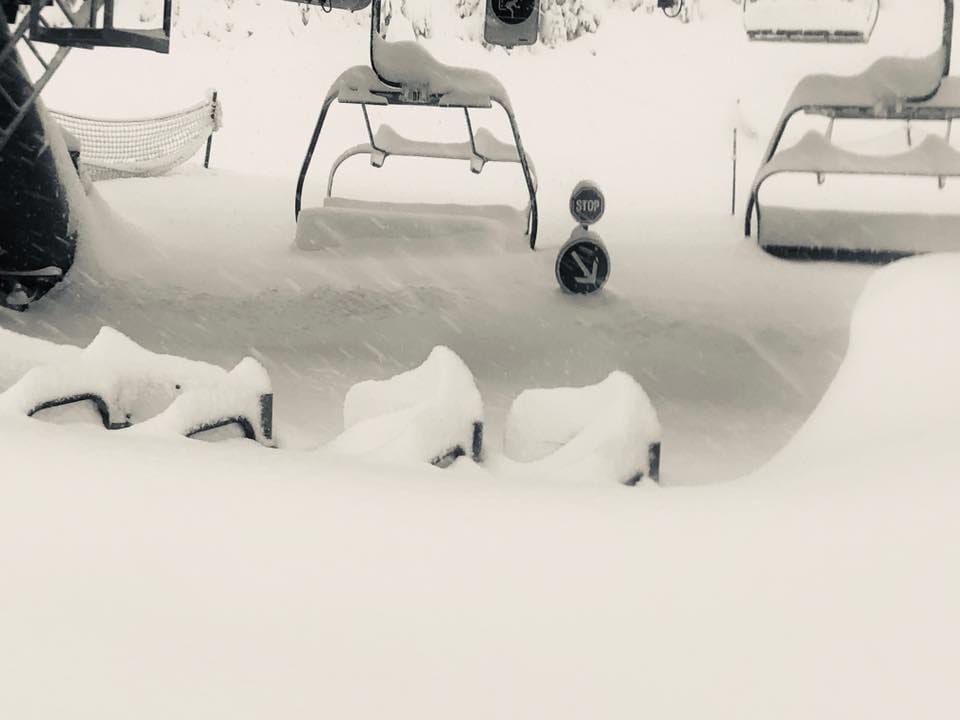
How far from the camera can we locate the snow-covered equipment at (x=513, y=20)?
5602 millimetres

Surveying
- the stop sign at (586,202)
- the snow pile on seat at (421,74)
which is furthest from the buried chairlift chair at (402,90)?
the stop sign at (586,202)

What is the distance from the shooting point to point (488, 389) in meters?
3.65

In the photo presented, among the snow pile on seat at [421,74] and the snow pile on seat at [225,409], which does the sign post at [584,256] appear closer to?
the snow pile on seat at [421,74]

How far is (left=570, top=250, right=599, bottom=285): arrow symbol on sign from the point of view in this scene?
4434mm

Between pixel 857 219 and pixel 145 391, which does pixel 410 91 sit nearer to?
pixel 857 219

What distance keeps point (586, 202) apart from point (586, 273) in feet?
1.02

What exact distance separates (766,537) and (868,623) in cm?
17

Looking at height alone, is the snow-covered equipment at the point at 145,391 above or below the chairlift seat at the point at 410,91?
below

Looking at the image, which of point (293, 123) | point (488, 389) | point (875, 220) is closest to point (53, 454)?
point (488, 389)

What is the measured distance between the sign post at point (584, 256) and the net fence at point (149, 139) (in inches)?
247

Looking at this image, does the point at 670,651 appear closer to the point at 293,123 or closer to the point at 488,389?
the point at 488,389

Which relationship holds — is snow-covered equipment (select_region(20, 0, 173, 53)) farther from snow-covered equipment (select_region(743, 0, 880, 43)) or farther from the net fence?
the net fence

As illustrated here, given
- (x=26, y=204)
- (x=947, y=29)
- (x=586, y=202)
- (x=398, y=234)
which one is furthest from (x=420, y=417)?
(x=947, y=29)

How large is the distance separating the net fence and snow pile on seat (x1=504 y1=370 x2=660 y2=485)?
27.2ft
